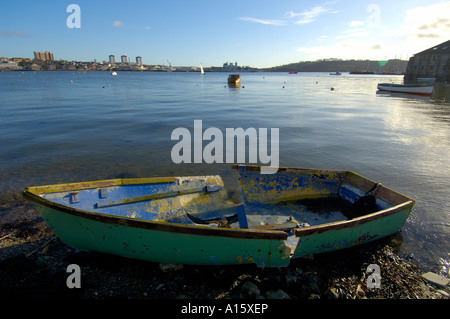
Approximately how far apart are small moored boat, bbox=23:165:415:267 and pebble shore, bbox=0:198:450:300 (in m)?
0.44

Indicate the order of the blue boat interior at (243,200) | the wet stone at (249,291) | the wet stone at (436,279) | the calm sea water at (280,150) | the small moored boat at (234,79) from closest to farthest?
the wet stone at (249,291)
the wet stone at (436,279)
the blue boat interior at (243,200)
the calm sea water at (280,150)
the small moored boat at (234,79)

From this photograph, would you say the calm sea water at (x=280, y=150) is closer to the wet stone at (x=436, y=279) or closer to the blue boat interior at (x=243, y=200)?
the wet stone at (x=436, y=279)

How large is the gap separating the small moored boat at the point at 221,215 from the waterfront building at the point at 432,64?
299 feet

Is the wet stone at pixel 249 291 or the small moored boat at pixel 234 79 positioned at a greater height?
the small moored boat at pixel 234 79

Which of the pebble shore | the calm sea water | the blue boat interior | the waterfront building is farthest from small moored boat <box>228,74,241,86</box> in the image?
the pebble shore

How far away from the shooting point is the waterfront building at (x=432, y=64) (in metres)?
70.5

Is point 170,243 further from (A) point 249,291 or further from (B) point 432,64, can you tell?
(B) point 432,64

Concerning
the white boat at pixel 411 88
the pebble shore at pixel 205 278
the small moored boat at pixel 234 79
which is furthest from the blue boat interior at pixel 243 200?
the small moored boat at pixel 234 79

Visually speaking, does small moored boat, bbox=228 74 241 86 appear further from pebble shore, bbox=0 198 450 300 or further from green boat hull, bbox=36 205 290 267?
green boat hull, bbox=36 205 290 267

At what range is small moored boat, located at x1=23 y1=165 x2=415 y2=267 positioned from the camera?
16.0 feet

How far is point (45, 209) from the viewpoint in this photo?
513cm

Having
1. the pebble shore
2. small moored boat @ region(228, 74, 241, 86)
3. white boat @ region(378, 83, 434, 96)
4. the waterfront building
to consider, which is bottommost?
the pebble shore

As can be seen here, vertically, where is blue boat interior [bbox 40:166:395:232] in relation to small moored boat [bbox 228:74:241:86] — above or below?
below

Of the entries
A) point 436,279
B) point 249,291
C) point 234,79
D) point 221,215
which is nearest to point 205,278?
point 249,291
